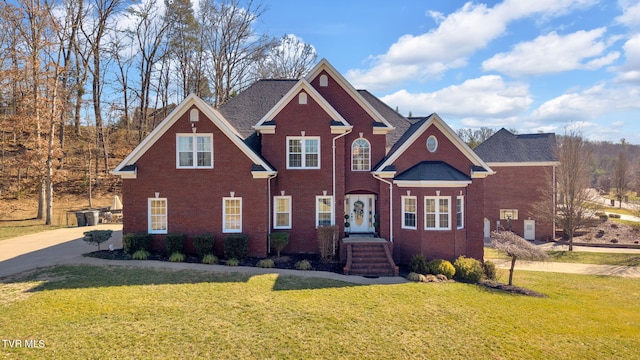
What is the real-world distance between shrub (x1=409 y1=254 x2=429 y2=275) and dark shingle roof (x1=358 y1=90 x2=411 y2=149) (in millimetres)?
7582

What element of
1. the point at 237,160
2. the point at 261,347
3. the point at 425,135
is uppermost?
the point at 425,135

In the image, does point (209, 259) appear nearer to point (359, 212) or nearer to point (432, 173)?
point (359, 212)

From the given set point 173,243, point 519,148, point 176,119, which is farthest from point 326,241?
point 519,148

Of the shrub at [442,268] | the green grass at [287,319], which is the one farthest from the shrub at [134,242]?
the shrub at [442,268]

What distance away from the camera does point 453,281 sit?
1368 cm

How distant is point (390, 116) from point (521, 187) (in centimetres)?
1672

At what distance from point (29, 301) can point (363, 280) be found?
10629 millimetres

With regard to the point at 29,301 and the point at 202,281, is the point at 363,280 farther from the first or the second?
the point at 29,301

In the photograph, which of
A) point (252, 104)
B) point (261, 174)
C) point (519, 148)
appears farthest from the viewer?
point (519, 148)

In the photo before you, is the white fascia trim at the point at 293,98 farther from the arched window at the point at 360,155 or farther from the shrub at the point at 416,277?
the shrub at the point at 416,277

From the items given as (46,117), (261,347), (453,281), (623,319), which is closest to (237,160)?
(261,347)

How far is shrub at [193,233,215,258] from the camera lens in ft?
48.6

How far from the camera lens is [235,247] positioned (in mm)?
14703

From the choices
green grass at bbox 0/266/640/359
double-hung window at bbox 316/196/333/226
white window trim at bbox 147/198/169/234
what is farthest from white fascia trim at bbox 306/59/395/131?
white window trim at bbox 147/198/169/234
